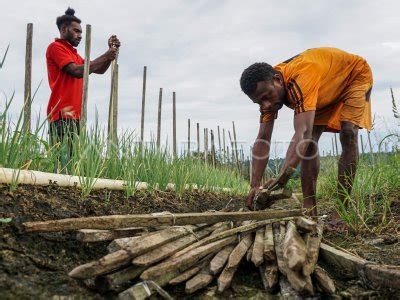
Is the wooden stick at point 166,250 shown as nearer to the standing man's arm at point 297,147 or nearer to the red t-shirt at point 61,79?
the standing man's arm at point 297,147

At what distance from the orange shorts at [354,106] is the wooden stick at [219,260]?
70.1 inches

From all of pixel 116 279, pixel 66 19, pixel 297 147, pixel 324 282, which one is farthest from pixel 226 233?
pixel 66 19

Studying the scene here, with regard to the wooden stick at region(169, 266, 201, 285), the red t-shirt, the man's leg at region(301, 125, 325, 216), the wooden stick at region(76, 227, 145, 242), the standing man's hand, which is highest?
the standing man's hand

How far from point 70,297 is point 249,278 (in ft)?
2.21

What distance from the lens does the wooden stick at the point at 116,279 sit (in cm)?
123

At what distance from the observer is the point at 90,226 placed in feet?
4.52

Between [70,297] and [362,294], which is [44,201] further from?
[362,294]

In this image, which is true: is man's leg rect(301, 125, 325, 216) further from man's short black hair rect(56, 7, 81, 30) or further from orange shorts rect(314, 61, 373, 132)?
man's short black hair rect(56, 7, 81, 30)

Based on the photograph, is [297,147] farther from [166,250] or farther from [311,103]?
[166,250]

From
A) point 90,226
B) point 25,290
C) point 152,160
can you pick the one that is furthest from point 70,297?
point 152,160

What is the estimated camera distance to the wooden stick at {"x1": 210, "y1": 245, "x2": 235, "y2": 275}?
1.38 meters

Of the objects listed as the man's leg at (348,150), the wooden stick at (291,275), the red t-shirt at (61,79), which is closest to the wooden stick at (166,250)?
the wooden stick at (291,275)

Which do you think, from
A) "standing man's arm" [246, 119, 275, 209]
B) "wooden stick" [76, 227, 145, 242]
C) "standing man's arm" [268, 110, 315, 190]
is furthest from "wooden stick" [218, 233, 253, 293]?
"standing man's arm" [246, 119, 275, 209]

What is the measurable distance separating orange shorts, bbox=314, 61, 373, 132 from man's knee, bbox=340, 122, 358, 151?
0.04 metres
